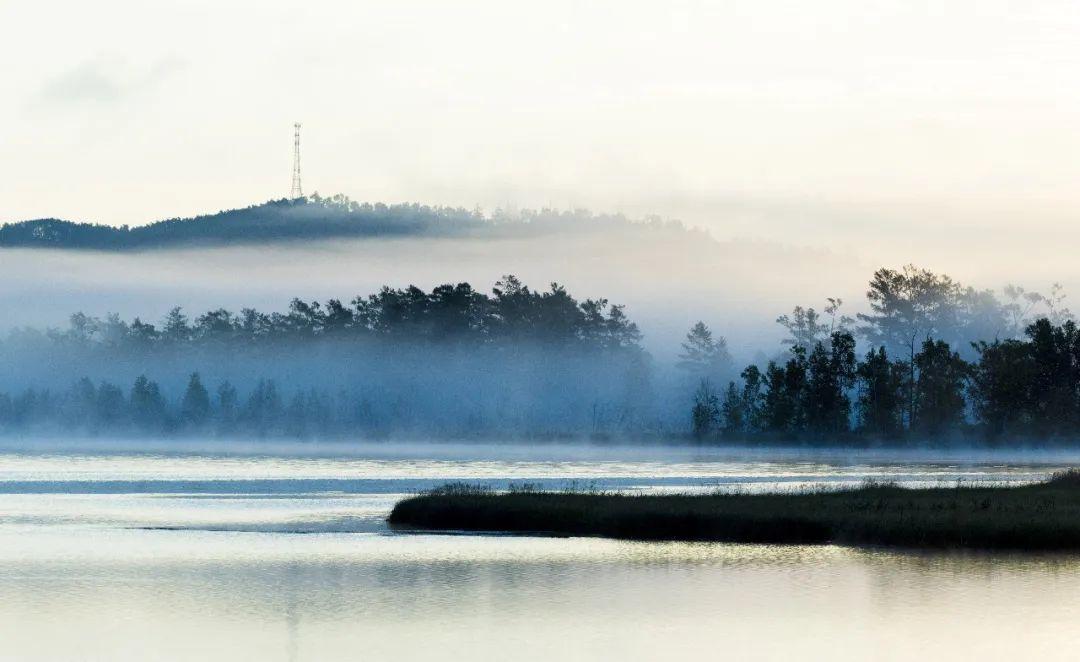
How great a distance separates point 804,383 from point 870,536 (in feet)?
382

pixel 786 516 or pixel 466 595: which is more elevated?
pixel 786 516

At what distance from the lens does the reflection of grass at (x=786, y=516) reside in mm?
55812

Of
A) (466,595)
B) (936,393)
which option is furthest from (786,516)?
(936,393)

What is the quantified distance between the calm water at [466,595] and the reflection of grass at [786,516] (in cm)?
226

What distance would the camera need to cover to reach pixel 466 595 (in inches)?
Answer: 1745

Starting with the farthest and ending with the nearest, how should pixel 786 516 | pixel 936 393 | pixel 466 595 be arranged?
1. pixel 936 393
2. pixel 786 516
3. pixel 466 595

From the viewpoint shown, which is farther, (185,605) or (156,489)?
(156,489)

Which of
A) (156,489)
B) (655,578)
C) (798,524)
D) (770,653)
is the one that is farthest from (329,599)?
(156,489)

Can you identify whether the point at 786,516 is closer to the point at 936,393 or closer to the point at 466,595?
the point at 466,595

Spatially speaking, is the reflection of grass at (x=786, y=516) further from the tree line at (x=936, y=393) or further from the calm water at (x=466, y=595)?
the tree line at (x=936, y=393)

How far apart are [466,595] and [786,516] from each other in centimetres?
1843

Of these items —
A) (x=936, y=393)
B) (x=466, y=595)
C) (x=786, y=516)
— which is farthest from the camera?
(x=936, y=393)

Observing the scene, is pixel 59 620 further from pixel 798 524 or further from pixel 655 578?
pixel 798 524

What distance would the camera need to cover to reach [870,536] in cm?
5712
